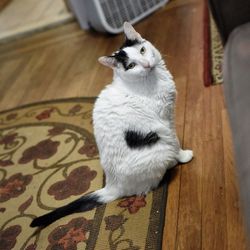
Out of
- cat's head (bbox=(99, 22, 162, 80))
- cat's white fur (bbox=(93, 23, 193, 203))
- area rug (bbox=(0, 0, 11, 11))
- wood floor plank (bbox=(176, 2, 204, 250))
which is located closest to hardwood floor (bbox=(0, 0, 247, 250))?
wood floor plank (bbox=(176, 2, 204, 250))

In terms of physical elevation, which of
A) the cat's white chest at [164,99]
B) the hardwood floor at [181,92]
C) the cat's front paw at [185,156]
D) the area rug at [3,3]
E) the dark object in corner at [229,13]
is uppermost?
the dark object in corner at [229,13]

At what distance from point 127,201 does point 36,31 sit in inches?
94.0

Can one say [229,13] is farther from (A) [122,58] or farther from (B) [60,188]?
(B) [60,188]

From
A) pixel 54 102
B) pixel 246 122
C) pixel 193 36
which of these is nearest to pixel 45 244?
pixel 246 122

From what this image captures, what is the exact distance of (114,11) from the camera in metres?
2.64

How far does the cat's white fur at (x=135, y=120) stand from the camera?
1222 mm

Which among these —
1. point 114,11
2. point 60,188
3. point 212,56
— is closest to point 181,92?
point 212,56

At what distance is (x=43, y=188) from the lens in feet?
4.99

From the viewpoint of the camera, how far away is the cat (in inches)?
47.8

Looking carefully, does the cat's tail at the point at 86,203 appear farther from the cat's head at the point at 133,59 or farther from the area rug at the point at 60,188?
the cat's head at the point at 133,59

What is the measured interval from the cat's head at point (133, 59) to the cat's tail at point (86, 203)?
0.44 meters

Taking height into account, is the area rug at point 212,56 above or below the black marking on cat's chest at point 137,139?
below

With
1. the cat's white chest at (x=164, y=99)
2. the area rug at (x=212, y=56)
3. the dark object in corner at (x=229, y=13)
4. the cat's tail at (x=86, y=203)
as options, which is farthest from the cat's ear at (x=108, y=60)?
the area rug at (x=212, y=56)

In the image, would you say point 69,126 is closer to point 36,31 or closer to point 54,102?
point 54,102
